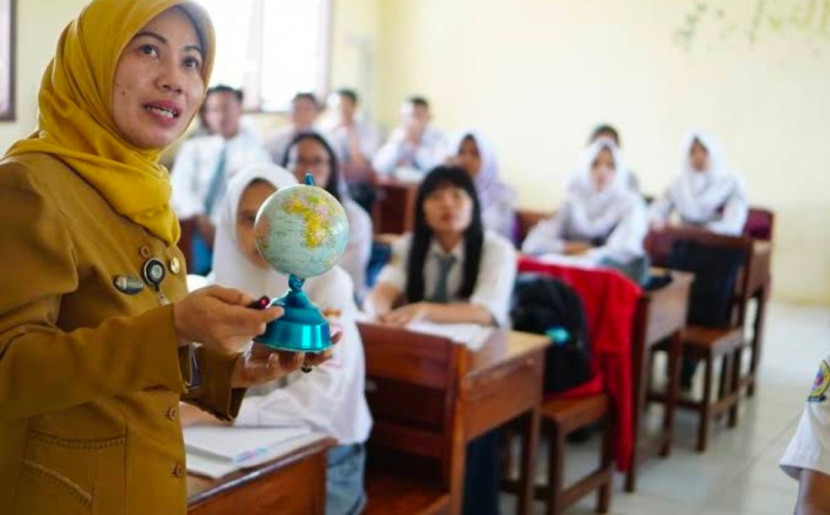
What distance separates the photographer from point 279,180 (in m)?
2.36

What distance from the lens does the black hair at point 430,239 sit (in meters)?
3.35

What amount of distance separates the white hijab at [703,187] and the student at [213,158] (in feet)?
8.40

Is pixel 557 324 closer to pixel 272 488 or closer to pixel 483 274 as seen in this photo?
pixel 483 274

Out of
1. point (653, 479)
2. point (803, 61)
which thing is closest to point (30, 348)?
point (653, 479)

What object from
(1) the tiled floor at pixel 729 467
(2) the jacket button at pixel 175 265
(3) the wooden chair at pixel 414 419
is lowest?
(1) the tiled floor at pixel 729 467

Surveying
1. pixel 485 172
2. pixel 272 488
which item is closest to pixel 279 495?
pixel 272 488

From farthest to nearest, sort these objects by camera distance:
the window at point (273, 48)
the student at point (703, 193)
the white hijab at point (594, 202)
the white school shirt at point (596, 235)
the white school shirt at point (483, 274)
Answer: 1. the window at point (273, 48)
2. the student at point (703, 193)
3. the white hijab at point (594, 202)
4. the white school shirt at point (596, 235)
5. the white school shirt at point (483, 274)

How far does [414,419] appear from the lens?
8.60 feet

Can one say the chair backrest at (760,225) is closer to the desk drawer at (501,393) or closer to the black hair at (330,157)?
the black hair at (330,157)

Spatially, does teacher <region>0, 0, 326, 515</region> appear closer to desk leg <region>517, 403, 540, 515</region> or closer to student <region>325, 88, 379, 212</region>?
desk leg <region>517, 403, 540, 515</region>

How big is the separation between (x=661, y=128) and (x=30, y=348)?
768cm

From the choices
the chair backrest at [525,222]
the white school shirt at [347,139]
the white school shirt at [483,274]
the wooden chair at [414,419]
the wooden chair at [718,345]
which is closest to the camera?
the wooden chair at [414,419]

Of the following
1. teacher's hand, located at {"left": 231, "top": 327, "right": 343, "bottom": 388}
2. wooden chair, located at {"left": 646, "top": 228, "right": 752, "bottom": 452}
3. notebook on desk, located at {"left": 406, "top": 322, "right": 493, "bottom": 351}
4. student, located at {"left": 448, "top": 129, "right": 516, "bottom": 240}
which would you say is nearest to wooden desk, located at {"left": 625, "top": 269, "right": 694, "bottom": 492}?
wooden chair, located at {"left": 646, "top": 228, "right": 752, "bottom": 452}

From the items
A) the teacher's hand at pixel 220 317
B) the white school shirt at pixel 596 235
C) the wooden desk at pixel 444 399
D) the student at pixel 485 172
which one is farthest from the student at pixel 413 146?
the teacher's hand at pixel 220 317
